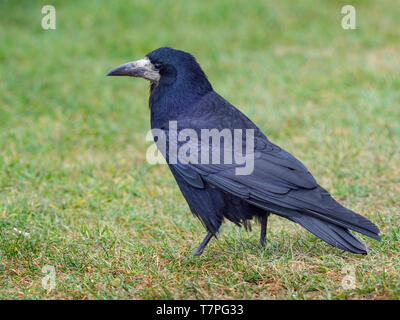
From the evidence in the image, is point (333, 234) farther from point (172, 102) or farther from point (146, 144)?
point (146, 144)

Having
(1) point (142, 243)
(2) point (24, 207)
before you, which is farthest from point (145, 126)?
(1) point (142, 243)

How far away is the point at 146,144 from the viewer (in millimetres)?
6859

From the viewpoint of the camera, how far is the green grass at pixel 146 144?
357 centimetres

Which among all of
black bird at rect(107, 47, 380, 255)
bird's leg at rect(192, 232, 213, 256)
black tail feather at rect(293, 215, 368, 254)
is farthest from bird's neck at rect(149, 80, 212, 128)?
black tail feather at rect(293, 215, 368, 254)

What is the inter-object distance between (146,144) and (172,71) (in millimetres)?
2596

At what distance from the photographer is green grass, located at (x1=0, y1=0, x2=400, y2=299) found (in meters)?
3.57

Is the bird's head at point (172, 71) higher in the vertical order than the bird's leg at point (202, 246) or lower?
higher

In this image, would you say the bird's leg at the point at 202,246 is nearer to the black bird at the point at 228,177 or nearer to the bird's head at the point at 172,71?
the black bird at the point at 228,177

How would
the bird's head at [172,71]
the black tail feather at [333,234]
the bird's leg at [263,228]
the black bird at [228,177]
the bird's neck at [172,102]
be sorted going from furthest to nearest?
1. the bird's head at [172,71]
2. the bird's neck at [172,102]
3. the bird's leg at [263,228]
4. the black bird at [228,177]
5. the black tail feather at [333,234]

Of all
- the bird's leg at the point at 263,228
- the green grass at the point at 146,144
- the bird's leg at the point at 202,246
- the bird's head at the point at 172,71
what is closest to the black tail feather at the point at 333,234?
the green grass at the point at 146,144

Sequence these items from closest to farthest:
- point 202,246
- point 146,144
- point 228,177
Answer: point 228,177
point 202,246
point 146,144

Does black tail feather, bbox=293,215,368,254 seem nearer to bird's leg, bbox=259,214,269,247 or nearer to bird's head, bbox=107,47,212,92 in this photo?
bird's leg, bbox=259,214,269,247

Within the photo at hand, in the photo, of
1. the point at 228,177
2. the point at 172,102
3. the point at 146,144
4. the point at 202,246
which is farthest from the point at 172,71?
the point at 146,144

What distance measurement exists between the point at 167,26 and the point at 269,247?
7202 mm
